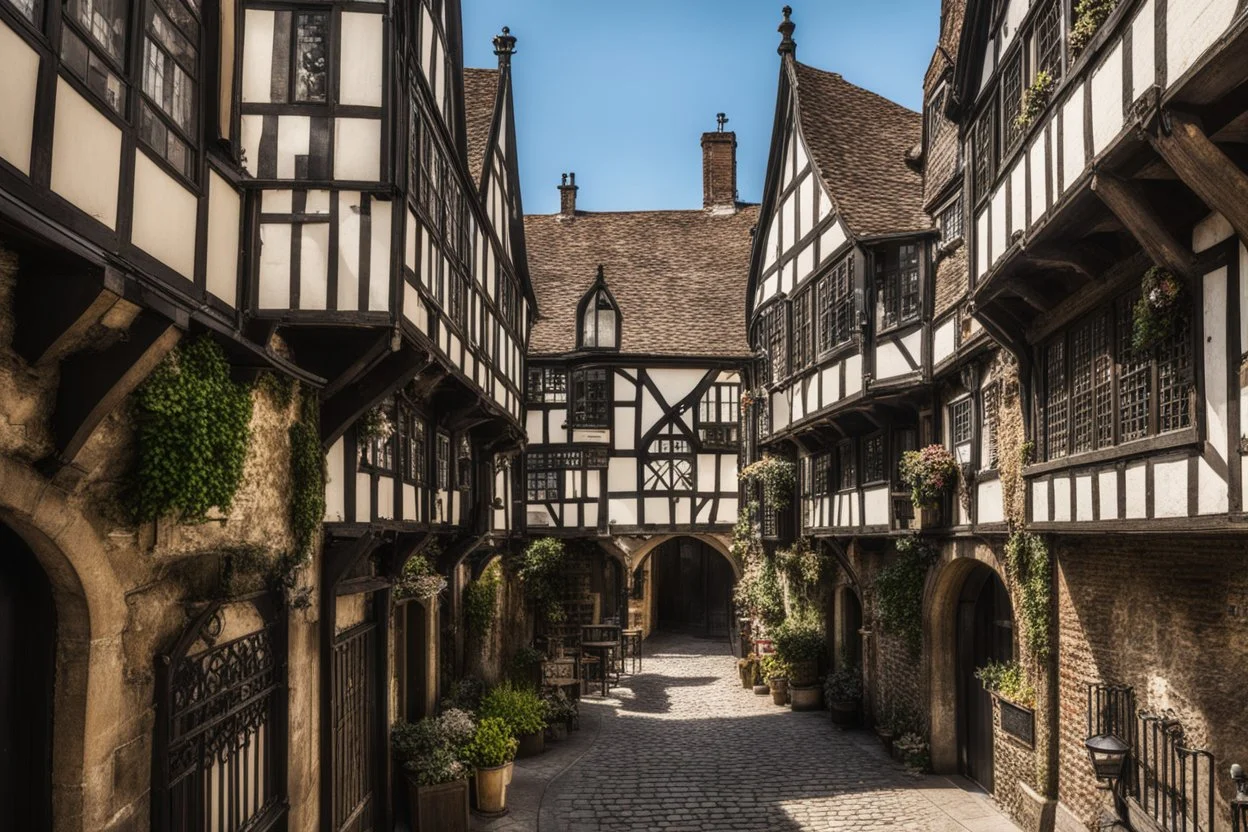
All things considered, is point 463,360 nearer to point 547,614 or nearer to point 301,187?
point 301,187

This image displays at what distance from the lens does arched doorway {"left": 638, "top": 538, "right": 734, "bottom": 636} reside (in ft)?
A: 120

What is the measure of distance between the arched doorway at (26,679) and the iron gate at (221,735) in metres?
1.01

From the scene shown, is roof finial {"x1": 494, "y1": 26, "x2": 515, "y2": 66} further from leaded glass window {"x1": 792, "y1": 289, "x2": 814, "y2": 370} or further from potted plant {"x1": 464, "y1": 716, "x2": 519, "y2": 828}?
potted plant {"x1": 464, "y1": 716, "x2": 519, "y2": 828}

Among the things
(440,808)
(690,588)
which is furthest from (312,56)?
(690,588)

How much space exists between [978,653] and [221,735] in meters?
11.0

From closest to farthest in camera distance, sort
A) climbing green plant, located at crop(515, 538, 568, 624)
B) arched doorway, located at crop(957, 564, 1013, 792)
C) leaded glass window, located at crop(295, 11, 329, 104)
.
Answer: leaded glass window, located at crop(295, 11, 329, 104) < arched doorway, located at crop(957, 564, 1013, 792) < climbing green plant, located at crop(515, 538, 568, 624)

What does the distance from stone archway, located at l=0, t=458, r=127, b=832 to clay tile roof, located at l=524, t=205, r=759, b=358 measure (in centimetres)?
2111

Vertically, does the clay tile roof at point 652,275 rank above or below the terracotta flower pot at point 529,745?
above

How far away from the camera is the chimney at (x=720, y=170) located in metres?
32.3

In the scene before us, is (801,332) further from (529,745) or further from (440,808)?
(440,808)

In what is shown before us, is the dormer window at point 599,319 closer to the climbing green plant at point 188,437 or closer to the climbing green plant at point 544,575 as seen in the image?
the climbing green plant at point 544,575

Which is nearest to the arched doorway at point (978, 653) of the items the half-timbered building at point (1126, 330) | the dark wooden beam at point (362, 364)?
the half-timbered building at point (1126, 330)

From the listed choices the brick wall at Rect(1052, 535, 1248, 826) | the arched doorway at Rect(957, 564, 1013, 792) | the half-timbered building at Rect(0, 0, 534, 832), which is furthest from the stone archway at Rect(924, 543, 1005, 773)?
the half-timbered building at Rect(0, 0, 534, 832)

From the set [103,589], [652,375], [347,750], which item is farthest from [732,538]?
[103,589]
